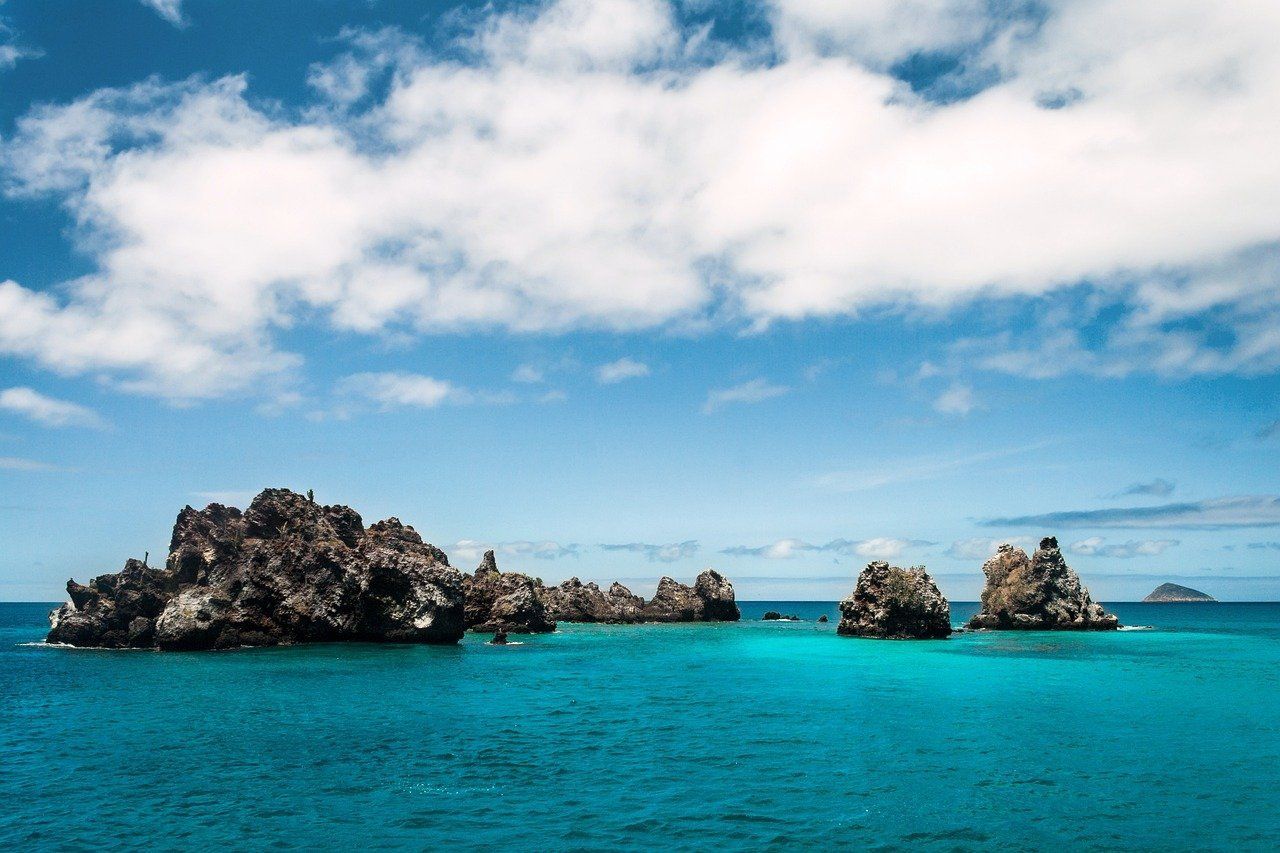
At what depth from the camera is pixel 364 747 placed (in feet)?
112

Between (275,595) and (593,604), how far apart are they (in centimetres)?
8654

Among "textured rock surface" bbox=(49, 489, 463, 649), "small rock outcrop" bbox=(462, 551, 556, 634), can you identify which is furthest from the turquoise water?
"small rock outcrop" bbox=(462, 551, 556, 634)

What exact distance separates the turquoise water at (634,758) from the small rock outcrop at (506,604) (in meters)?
52.3

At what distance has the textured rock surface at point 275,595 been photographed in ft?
275

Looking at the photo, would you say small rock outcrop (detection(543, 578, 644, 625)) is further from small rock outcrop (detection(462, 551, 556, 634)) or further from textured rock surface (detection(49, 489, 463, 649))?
textured rock surface (detection(49, 489, 463, 649))

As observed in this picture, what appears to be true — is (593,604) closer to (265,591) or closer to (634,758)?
(265,591)

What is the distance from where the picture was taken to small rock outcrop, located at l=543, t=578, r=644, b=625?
162 m

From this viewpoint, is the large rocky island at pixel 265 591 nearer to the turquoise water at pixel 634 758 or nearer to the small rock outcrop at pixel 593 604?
the turquoise water at pixel 634 758

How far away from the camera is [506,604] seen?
4587 inches

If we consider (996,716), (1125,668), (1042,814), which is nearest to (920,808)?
(1042,814)

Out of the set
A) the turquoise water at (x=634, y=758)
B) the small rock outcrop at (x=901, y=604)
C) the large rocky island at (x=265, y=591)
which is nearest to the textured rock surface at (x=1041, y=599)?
the small rock outcrop at (x=901, y=604)

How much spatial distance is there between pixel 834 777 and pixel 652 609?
140509 millimetres

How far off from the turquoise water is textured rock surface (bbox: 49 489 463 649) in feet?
62.6

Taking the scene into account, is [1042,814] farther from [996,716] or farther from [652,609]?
[652,609]
